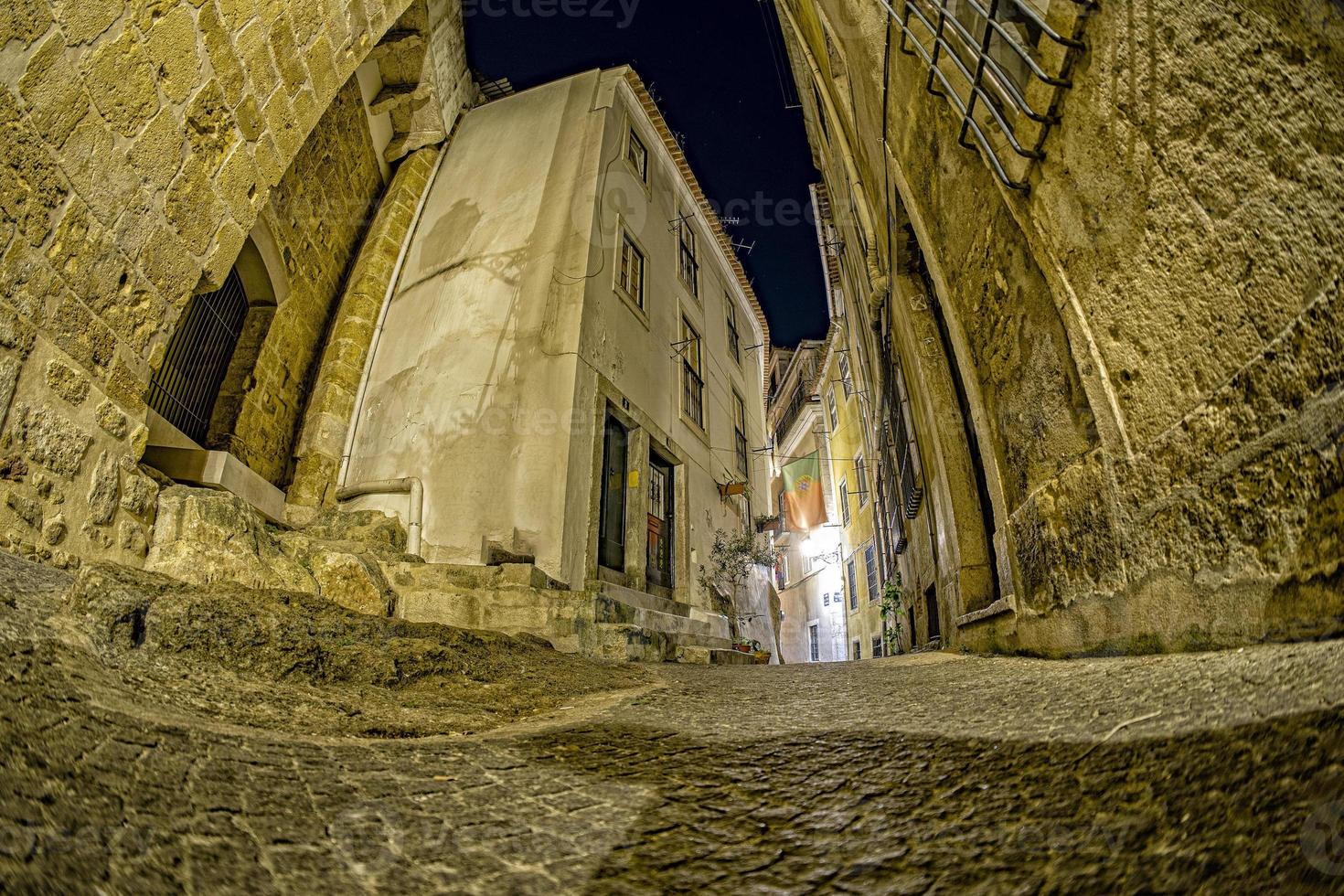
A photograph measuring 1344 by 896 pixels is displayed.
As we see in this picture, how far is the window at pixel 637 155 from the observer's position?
10430 millimetres

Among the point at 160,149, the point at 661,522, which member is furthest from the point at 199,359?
the point at 661,522

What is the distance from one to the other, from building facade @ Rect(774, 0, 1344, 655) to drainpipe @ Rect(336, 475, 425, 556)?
17.8ft

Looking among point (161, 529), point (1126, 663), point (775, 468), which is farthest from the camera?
point (775, 468)

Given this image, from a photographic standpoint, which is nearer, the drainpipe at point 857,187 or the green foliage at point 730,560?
the drainpipe at point 857,187

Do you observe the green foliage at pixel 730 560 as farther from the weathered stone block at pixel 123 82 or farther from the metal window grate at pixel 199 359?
the weathered stone block at pixel 123 82

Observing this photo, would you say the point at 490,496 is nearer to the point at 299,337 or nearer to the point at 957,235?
the point at 299,337

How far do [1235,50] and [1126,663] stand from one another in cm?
177

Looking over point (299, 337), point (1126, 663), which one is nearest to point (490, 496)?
point (299, 337)

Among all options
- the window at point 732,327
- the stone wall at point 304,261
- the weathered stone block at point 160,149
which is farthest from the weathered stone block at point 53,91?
the window at point 732,327

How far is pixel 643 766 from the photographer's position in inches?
57.7

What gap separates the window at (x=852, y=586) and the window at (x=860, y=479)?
6.66 ft

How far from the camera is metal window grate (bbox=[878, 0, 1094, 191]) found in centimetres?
218

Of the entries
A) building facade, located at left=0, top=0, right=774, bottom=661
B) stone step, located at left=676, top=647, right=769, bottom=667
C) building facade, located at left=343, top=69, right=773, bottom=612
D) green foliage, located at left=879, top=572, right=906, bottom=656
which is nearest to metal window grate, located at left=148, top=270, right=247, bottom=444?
building facade, located at left=0, top=0, right=774, bottom=661

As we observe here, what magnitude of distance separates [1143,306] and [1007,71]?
4.67 feet
